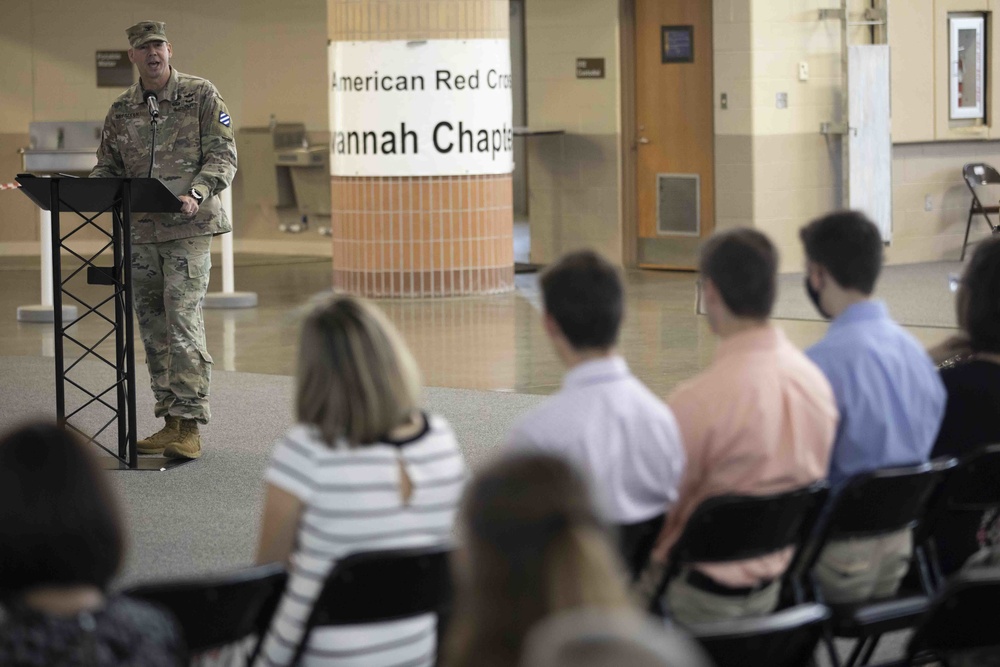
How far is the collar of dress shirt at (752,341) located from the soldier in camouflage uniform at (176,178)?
9.39 ft

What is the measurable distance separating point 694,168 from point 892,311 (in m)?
2.73

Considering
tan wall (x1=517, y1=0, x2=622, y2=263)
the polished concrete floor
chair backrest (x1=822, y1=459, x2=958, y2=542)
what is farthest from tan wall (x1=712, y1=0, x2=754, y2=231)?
chair backrest (x1=822, y1=459, x2=958, y2=542)

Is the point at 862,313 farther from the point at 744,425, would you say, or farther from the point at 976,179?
the point at 976,179

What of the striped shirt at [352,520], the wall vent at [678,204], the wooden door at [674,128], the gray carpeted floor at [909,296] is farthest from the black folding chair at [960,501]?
the wall vent at [678,204]

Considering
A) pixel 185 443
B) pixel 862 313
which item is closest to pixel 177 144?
pixel 185 443

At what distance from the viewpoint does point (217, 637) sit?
224 cm

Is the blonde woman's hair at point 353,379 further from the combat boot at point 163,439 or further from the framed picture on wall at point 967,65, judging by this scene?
the framed picture on wall at point 967,65

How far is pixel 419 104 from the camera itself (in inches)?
394

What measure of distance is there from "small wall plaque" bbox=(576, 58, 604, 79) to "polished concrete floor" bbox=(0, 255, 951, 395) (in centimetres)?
165

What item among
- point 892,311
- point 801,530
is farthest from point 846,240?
point 892,311

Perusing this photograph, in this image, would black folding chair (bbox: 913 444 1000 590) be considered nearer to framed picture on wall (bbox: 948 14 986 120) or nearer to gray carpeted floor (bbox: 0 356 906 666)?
gray carpeted floor (bbox: 0 356 906 666)

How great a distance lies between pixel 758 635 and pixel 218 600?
797 millimetres

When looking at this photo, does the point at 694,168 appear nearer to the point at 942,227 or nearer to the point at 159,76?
the point at 942,227

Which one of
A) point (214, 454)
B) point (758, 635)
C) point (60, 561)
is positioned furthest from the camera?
point (214, 454)
